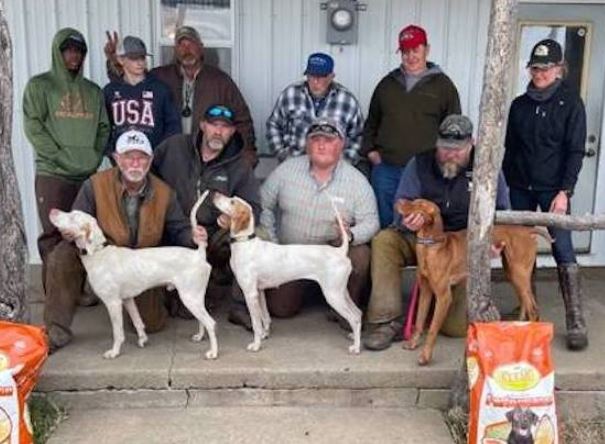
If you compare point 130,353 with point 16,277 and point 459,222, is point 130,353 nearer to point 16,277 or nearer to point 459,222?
point 16,277

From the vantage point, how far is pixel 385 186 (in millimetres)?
4891

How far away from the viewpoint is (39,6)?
203 inches

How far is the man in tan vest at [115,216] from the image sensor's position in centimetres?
397

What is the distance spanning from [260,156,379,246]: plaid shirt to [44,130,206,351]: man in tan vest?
1.87 ft

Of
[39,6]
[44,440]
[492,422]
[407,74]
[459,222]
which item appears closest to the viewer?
[492,422]

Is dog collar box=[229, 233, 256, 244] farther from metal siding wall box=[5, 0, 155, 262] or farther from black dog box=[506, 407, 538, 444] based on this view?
metal siding wall box=[5, 0, 155, 262]

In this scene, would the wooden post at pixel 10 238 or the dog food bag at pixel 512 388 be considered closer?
the dog food bag at pixel 512 388

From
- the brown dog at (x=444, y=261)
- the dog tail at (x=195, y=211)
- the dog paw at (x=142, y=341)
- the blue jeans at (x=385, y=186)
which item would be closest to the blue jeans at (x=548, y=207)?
the brown dog at (x=444, y=261)

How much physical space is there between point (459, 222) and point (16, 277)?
7.39 feet

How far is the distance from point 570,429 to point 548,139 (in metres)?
1.50

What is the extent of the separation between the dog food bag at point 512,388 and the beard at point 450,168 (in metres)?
1.07

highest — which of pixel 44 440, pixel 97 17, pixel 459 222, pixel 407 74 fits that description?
pixel 97 17

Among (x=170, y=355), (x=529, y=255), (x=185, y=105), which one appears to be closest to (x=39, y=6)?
(x=185, y=105)

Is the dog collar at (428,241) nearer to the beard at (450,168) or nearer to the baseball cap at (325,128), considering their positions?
the beard at (450,168)
